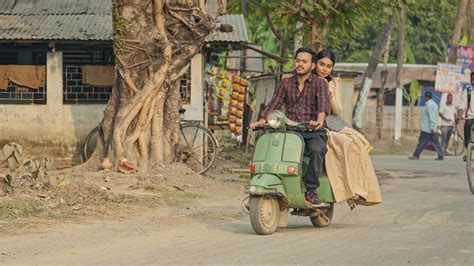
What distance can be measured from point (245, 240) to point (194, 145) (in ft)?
30.1

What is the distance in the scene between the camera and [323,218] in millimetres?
10820

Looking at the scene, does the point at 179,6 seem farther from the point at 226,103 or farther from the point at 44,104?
the point at 226,103

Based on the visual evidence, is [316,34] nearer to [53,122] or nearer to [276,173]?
[53,122]

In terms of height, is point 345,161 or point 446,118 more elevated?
point 446,118

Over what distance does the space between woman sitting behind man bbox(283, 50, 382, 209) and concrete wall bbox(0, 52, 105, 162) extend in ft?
28.2

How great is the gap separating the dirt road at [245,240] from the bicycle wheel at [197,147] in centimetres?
488

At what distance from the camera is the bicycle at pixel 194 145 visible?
58.7 ft

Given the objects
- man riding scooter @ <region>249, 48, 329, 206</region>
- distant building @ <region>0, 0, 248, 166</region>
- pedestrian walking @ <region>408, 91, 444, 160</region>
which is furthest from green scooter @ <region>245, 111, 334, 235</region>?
pedestrian walking @ <region>408, 91, 444, 160</region>

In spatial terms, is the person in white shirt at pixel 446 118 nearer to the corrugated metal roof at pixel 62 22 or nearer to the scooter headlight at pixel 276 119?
the corrugated metal roof at pixel 62 22

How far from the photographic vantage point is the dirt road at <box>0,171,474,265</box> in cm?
817

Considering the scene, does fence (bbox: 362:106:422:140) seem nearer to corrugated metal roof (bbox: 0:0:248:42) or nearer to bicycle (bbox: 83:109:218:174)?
corrugated metal roof (bbox: 0:0:248:42)

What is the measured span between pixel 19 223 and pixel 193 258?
298 centimetres

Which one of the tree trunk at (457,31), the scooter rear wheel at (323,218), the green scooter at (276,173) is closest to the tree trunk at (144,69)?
the scooter rear wheel at (323,218)

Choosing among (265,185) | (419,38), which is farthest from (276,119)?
(419,38)
